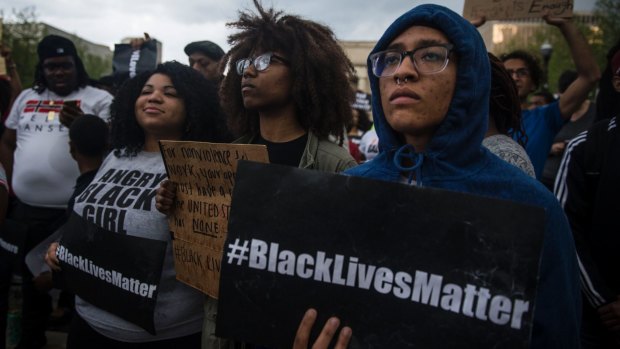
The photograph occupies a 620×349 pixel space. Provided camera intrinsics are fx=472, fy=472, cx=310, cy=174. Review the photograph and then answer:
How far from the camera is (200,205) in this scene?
2012mm

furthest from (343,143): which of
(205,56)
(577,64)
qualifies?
(205,56)

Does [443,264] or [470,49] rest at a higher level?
[470,49]

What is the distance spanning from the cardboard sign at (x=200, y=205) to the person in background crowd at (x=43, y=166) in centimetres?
230

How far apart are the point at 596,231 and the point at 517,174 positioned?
4.16ft

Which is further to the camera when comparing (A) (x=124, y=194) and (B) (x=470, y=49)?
(A) (x=124, y=194)

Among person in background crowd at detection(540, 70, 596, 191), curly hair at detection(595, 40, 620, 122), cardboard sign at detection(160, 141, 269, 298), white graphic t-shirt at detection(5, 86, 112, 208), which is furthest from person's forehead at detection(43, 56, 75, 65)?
person in background crowd at detection(540, 70, 596, 191)

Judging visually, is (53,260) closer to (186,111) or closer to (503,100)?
(186,111)

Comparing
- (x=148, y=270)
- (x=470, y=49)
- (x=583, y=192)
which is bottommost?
(x=148, y=270)

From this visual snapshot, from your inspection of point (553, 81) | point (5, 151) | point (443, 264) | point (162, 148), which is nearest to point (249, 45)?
point (162, 148)

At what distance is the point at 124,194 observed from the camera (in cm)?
239

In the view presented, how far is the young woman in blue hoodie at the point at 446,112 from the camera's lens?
1402 mm

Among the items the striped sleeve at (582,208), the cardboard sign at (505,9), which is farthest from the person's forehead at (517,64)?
the striped sleeve at (582,208)

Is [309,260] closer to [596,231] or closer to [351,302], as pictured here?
[351,302]

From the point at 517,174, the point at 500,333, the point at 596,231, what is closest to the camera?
the point at 500,333
